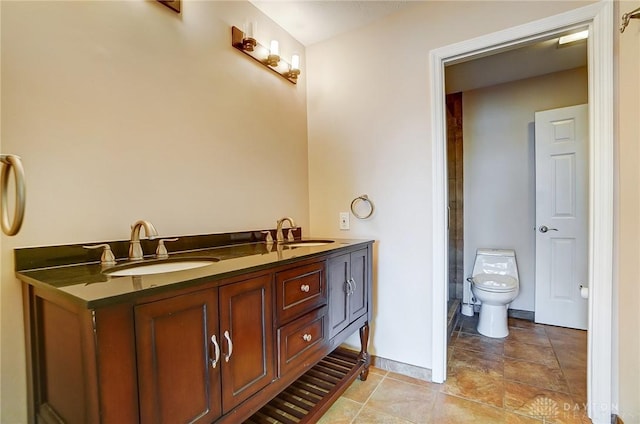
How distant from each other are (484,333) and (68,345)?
2787 mm

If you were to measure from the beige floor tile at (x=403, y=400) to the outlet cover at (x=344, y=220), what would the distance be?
1.02 metres

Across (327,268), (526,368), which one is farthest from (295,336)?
(526,368)

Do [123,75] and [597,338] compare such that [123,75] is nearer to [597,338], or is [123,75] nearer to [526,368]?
[597,338]

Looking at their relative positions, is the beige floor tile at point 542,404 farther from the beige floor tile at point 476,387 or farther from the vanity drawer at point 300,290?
the vanity drawer at point 300,290

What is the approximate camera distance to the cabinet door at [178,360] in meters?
0.75

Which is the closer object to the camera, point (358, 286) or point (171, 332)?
point (171, 332)

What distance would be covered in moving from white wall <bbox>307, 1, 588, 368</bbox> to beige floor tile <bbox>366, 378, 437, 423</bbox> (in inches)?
6.7

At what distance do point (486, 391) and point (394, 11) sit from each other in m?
2.39

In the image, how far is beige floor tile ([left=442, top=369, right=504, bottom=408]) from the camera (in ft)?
5.39

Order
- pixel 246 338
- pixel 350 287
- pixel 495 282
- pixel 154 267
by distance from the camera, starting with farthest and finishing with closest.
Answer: pixel 495 282 → pixel 350 287 → pixel 154 267 → pixel 246 338

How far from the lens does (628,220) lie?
1.28 m

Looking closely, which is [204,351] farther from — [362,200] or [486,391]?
[486,391]

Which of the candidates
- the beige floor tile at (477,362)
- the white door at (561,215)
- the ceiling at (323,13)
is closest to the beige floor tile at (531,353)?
the beige floor tile at (477,362)

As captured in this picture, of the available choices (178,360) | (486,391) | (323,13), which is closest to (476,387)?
(486,391)
